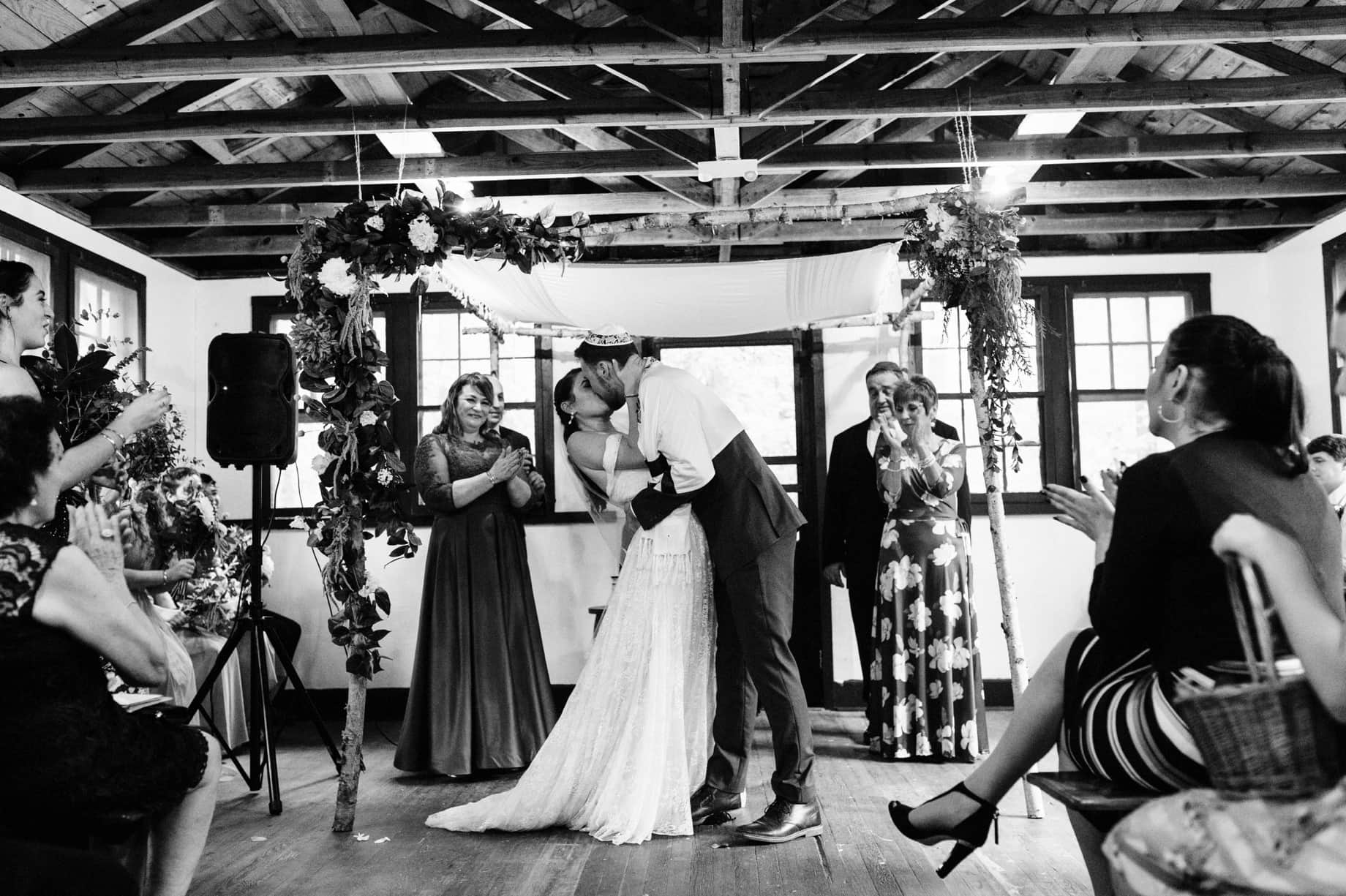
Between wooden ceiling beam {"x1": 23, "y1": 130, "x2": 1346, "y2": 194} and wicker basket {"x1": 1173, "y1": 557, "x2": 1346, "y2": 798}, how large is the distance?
13.6ft

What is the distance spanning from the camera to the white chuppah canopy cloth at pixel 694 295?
5.39 meters

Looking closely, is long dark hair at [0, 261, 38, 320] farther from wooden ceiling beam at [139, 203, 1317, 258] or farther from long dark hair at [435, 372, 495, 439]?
wooden ceiling beam at [139, 203, 1317, 258]

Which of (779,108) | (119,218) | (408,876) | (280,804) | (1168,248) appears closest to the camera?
(408,876)

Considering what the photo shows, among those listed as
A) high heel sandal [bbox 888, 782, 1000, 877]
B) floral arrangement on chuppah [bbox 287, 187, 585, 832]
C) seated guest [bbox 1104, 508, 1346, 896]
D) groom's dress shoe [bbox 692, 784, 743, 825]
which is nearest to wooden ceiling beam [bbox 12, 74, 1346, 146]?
floral arrangement on chuppah [bbox 287, 187, 585, 832]

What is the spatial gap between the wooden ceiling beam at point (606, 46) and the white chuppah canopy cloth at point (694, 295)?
4.80 ft

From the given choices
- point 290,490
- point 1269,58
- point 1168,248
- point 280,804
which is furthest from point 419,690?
point 1168,248

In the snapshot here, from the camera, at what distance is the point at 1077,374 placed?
264 inches

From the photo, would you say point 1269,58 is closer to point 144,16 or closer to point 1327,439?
point 1327,439

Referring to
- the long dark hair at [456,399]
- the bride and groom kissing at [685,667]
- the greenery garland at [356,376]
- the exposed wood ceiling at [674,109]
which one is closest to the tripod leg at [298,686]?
the greenery garland at [356,376]

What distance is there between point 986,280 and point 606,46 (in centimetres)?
167

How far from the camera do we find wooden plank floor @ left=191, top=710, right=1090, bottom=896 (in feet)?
10.3

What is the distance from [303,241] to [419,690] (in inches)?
82.2

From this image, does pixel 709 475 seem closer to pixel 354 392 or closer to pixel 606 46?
pixel 354 392

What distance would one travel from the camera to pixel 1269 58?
4945mm
